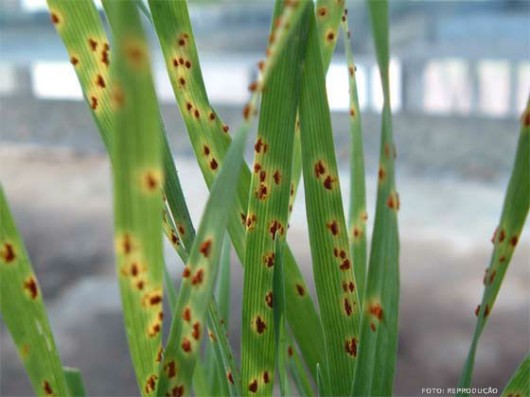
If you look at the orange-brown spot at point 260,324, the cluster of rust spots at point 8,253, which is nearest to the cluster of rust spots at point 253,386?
the orange-brown spot at point 260,324

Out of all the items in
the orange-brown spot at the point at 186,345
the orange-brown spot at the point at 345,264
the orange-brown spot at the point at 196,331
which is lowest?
the orange-brown spot at the point at 186,345

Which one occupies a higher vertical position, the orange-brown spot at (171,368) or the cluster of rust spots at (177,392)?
the orange-brown spot at (171,368)

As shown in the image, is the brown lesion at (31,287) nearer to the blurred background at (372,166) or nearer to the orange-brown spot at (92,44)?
the orange-brown spot at (92,44)

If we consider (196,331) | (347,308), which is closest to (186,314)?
(196,331)

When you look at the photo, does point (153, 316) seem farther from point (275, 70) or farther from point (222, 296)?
point (222, 296)

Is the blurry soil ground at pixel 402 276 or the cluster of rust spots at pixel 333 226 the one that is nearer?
the cluster of rust spots at pixel 333 226

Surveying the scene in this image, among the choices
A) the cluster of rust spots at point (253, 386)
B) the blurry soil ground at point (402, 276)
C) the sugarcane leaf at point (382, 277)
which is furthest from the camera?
the blurry soil ground at point (402, 276)

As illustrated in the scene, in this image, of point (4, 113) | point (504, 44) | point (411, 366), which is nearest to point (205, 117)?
point (411, 366)
